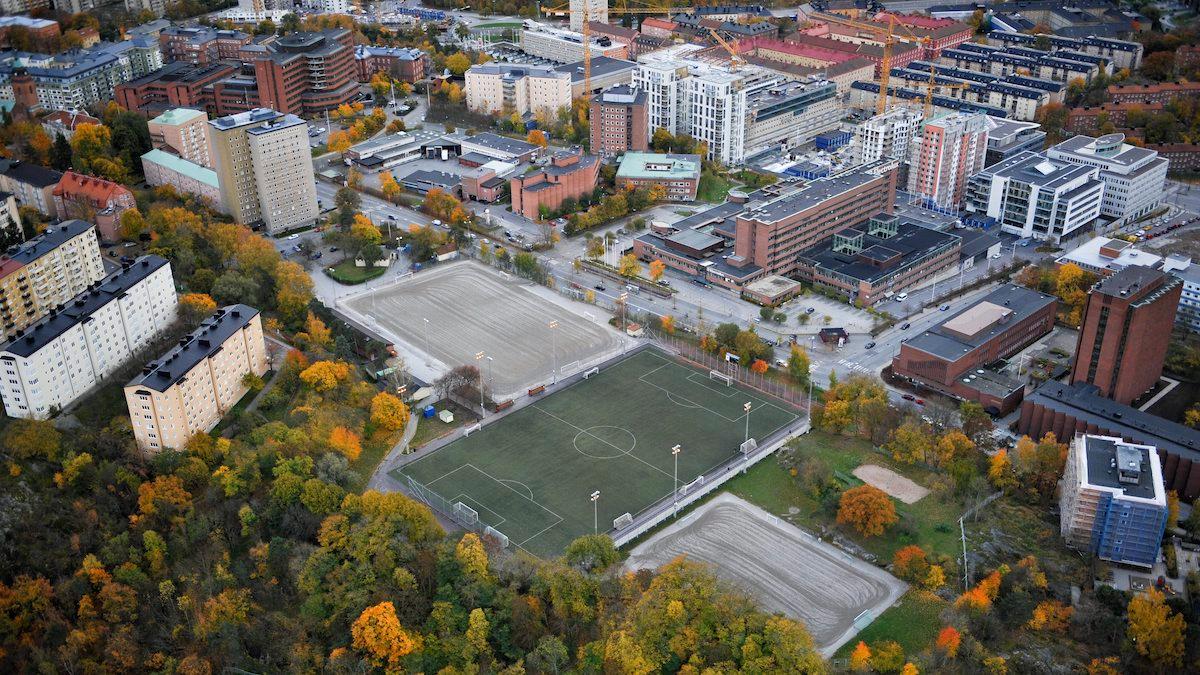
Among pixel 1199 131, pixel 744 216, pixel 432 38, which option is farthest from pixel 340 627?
pixel 432 38

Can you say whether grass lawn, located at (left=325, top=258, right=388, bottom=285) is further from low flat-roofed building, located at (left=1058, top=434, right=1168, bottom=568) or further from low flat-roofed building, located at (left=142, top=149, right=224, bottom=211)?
low flat-roofed building, located at (left=1058, top=434, right=1168, bottom=568)

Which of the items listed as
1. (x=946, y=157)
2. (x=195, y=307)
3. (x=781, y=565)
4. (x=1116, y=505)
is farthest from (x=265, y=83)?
(x=1116, y=505)

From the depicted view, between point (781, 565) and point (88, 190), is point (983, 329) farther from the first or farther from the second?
point (88, 190)

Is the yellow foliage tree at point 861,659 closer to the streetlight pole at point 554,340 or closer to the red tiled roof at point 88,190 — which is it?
the streetlight pole at point 554,340

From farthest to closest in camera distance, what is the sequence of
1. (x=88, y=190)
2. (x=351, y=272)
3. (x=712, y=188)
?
1. (x=712, y=188)
2. (x=351, y=272)
3. (x=88, y=190)

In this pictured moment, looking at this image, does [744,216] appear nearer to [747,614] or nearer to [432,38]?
[747,614]

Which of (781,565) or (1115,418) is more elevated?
(1115,418)
